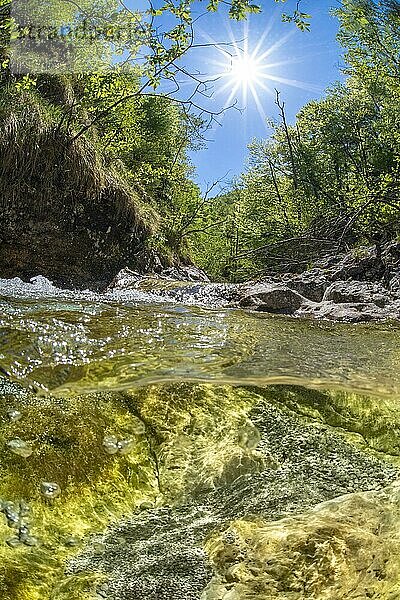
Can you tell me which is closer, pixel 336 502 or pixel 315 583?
pixel 315 583

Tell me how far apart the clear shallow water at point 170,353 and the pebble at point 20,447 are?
506 mm

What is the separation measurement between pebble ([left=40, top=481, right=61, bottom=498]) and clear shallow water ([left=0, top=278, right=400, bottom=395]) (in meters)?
0.66

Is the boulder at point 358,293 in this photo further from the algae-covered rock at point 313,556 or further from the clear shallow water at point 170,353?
the algae-covered rock at point 313,556

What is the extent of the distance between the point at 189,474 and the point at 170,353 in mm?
1331

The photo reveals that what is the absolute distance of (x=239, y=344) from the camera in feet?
13.0

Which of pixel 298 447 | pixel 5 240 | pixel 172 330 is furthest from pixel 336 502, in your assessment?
pixel 5 240

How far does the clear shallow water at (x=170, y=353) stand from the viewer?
273 cm

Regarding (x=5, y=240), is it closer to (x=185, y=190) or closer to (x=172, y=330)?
(x=172, y=330)

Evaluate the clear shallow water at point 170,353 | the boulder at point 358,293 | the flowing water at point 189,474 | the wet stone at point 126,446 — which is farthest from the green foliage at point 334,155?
the wet stone at point 126,446

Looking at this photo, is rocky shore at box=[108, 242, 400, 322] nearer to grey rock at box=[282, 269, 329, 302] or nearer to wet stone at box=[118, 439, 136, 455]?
grey rock at box=[282, 269, 329, 302]

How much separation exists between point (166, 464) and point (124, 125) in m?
12.9

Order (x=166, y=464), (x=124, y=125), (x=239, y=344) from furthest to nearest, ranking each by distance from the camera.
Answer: (x=124, y=125)
(x=239, y=344)
(x=166, y=464)

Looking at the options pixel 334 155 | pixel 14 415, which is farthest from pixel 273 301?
pixel 334 155

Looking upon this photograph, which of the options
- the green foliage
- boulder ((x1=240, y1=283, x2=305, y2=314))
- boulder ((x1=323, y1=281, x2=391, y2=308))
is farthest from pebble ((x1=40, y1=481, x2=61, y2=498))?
the green foliage
